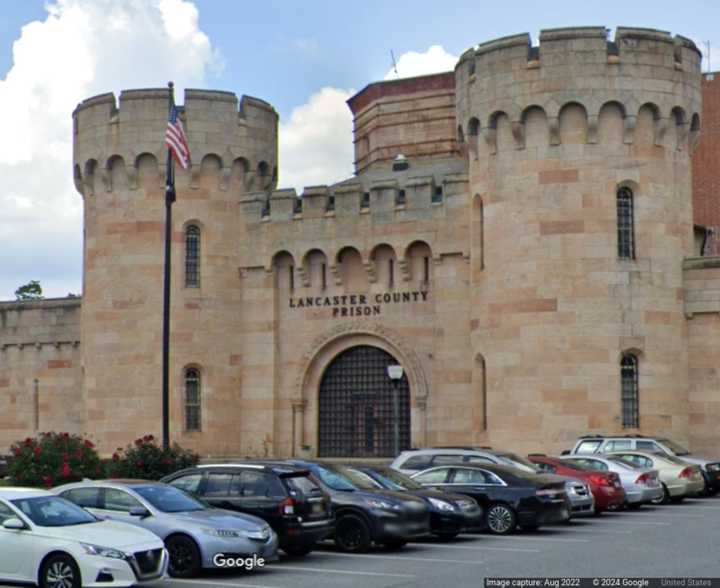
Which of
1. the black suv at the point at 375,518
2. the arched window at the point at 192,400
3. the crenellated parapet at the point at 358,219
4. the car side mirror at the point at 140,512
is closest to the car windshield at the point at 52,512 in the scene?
the car side mirror at the point at 140,512

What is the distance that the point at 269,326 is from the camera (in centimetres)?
4447

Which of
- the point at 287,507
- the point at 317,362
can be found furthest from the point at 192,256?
the point at 287,507

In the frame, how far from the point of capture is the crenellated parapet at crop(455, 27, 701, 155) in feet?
126

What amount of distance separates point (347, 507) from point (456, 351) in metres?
18.6

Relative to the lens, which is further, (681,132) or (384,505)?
(681,132)

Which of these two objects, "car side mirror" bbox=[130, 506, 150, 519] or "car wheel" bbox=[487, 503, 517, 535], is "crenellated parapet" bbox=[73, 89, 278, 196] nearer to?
"car wheel" bbox=[487, 503, 517, 535]

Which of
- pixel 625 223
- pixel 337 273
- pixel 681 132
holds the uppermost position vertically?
pixel 681 132

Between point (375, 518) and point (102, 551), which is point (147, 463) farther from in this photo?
point (102, 551)

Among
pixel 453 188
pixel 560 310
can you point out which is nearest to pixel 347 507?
pixel 560 310

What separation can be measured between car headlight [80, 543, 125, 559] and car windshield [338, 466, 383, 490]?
7.39 m

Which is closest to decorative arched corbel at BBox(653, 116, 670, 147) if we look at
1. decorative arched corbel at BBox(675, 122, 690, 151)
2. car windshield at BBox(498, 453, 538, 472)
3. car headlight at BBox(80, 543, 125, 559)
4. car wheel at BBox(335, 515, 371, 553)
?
decorative arched corbel at BBox(675, 122, 690, 151)

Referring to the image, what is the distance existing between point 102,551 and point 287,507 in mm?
4630

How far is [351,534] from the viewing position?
23094 mm

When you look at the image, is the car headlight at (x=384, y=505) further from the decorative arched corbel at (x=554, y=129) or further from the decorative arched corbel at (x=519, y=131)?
the decorative arched corbel at (x=519, y=131)
